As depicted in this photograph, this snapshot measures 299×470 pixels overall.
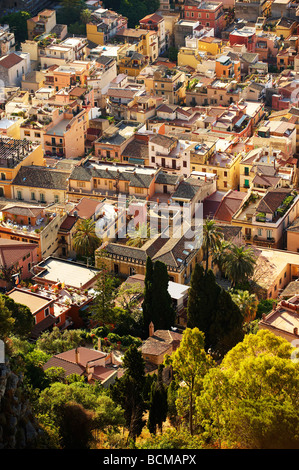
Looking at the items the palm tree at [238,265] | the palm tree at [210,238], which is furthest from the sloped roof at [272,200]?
the palm tree at [210,238]

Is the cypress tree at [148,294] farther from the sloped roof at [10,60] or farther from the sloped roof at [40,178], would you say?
the sloped roof at [10,60]

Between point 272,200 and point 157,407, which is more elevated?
point 157,407

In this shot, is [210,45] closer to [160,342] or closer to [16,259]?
[16,259]

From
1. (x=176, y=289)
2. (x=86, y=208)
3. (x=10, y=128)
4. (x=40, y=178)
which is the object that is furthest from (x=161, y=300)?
(x=10, y=128)

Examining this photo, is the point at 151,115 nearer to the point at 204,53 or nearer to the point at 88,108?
the point at 88,108

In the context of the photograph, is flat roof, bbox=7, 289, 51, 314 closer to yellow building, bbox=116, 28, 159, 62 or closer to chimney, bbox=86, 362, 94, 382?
chimney, bbox=86, 362, 94, 382

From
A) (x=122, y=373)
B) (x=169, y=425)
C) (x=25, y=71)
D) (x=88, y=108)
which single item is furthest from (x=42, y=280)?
(x=25, y=71)
